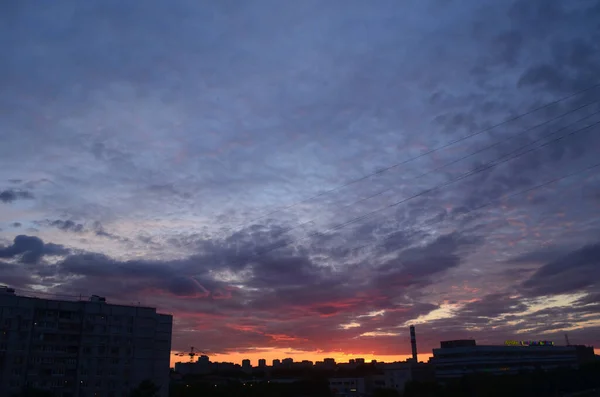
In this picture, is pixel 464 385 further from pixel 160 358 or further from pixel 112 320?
pixel 112 320

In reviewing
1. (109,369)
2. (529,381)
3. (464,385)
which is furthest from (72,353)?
(529,381)

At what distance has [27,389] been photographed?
314ft

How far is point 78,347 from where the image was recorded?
111 meters

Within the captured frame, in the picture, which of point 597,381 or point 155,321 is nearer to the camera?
point 155,321

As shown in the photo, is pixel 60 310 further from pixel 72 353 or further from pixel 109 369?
pixel 109 369

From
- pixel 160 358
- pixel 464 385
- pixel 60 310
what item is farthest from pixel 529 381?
pixel 60 310

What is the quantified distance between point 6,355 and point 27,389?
9.80m

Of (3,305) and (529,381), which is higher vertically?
(3,305)

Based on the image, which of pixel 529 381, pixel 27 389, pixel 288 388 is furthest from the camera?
pixel 288 388

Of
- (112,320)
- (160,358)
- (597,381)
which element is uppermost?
(112,320)

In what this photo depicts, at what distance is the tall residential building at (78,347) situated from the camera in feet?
337

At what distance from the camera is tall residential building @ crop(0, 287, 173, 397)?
337 feet

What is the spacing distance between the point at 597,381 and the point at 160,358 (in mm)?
175942

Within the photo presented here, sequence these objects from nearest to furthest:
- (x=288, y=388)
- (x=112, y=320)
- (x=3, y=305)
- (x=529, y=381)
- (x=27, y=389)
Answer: (x=27, y=389), (x=3, y=305), (x=112, y=320), (x=529, y=381), (x=288, y=388)
